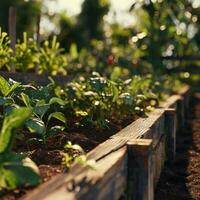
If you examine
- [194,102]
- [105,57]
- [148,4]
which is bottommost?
[194,102]

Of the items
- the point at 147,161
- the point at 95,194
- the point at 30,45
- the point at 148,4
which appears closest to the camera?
the point at 95,194

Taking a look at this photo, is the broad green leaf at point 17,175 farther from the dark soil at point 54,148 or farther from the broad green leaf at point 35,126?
the broad green leaf at point 35,126

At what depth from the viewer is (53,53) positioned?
711 centimetres

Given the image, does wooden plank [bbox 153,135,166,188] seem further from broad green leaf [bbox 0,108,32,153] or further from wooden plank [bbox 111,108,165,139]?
broad green leaf [bbox 0,108,32,153]

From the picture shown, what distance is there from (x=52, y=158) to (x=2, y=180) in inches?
30.8

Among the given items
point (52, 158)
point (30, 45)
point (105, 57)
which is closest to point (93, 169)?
point (52, 158)

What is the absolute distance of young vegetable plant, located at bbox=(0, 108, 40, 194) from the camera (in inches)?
93.0

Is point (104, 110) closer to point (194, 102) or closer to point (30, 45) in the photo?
point (30, 45)

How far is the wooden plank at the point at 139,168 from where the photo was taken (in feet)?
10.4

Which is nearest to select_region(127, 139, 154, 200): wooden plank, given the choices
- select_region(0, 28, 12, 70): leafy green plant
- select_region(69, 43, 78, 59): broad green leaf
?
select_region(0, 28, 12, 70): leafy green plant

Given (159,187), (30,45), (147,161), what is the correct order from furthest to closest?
(30,45)
(159,187)
(147,161)

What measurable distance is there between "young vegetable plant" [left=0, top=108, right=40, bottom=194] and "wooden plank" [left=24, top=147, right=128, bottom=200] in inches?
4.7

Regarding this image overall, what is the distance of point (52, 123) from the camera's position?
442 cm

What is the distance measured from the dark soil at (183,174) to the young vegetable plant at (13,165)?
5.78 feet
